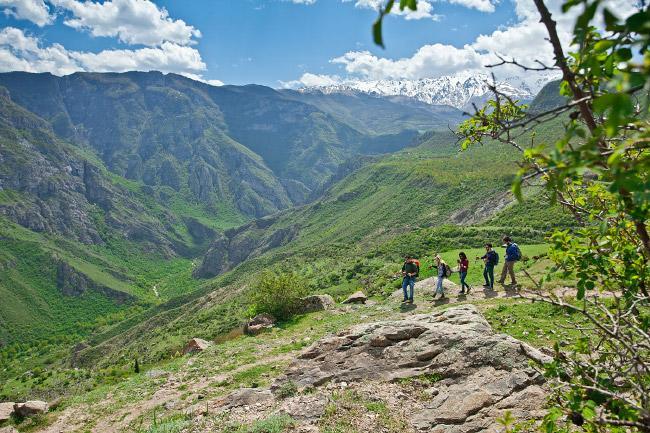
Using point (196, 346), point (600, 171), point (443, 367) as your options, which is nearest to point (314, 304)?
point (196, 346)

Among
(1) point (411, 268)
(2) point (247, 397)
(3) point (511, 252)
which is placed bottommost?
(2) point (247, 397)

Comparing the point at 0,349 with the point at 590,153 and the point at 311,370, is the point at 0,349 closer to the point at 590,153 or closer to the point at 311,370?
the point at 311,370

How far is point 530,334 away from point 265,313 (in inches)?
616

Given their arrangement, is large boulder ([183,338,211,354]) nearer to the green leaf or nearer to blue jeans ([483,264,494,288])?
blue jeans ([483,264,494,288])

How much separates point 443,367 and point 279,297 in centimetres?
1538

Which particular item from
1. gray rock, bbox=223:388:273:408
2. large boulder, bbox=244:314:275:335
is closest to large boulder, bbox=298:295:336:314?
large boulder, bbox=244:314:275:335

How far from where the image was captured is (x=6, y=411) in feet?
51.7

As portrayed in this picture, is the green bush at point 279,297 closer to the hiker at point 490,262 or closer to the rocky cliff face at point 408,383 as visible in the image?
the hiker at point 490,262

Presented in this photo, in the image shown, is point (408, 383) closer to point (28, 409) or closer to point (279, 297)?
point (28, 409)

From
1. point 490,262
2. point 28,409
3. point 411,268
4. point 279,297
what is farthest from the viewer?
point 279,297

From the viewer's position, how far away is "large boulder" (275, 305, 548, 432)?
29.2 feet

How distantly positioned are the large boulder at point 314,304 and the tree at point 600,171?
69.8 ft

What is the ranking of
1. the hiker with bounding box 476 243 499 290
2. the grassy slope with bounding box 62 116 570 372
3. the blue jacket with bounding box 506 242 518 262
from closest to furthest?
the blue jacket with bounding box 506 242 518 262 < the hiker with bounding box 476 243 499 290 < the grassy slope with bounding box 62 116 570 372

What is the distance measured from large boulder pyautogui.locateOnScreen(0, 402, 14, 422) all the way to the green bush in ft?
42.0
